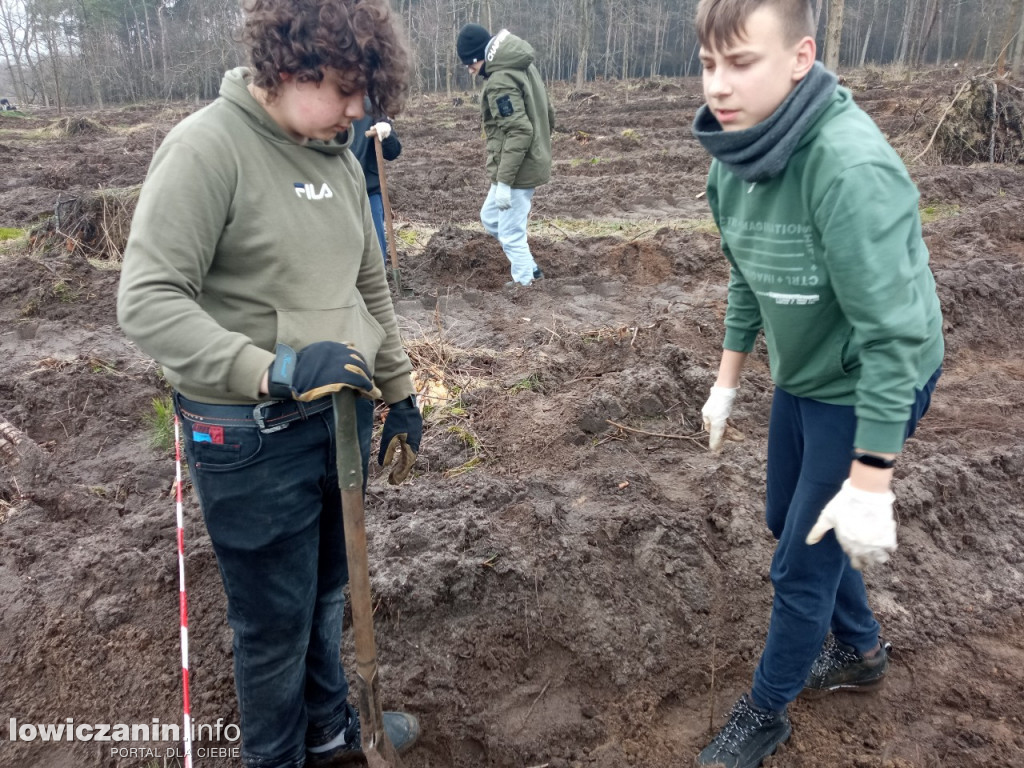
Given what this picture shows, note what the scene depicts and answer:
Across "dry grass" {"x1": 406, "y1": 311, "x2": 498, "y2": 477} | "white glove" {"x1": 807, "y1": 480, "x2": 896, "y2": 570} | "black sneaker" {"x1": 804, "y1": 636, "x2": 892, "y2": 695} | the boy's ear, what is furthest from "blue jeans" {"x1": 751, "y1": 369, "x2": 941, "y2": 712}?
"dry grass" {"x1": 406, "y1": 311, "x2": 498, "y2": 477}

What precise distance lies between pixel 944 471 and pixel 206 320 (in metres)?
3.36

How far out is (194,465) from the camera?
1659 millimetres

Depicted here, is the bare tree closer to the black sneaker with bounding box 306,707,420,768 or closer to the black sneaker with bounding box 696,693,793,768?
the black sneaker with bounding box 696,693,793,768

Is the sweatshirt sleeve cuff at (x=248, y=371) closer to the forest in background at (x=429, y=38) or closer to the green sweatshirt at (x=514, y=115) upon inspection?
the green sweatshirt at (x=514, y=115)

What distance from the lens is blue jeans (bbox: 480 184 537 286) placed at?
639 cm

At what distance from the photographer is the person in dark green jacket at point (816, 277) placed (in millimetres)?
1460

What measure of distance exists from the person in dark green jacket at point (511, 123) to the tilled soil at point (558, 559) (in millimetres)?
1222

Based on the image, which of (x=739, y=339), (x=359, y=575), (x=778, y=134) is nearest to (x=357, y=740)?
(x=359, y=575)

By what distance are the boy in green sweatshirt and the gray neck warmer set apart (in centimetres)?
76

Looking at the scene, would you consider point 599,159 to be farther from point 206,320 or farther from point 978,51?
point 978,51

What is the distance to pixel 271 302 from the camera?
1.57 meters

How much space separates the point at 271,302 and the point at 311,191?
265mm

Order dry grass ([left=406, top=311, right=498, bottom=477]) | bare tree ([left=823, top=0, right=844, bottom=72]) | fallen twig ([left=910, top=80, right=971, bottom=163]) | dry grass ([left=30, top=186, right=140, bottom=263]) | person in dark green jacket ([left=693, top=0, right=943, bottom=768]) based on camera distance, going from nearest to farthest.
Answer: person in dark green jacket ([left=693, top=0, right=943, bottom=768]), dry grass ([left=406, top=311, right=498, bottom=477]), dry grass ([left=30, top=186, right=140, bottom=263]), fallen twig ([left=910, top=80, right=971, bottom=163]), bare tree ([left=823, top=0, right=844, bottom=72])

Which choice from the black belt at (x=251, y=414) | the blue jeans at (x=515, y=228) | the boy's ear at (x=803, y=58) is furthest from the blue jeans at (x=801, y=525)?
the blue jeans at (x=515, y=228)
